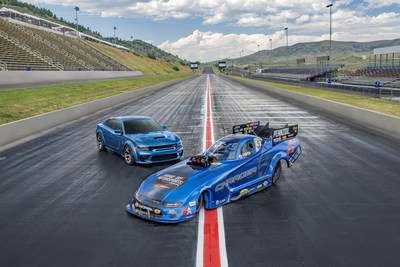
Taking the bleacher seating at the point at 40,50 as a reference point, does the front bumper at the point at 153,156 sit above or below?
below

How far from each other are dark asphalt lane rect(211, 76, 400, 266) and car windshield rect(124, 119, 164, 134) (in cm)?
484

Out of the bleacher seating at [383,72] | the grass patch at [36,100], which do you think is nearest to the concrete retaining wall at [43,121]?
the grass patch at [36,100]

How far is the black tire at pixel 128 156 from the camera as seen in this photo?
1062 centimetres

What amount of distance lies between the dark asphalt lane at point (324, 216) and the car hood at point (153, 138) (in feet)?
12.3

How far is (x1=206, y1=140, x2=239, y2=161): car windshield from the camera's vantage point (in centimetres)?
785

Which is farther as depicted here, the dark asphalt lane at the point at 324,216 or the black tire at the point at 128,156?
the black tire at the point at 128,156

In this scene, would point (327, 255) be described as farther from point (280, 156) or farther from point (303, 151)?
point (303, 151)

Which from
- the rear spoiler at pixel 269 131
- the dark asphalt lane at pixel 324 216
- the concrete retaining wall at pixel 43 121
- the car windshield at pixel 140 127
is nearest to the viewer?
the dark asphalt lane at pixel 324 216

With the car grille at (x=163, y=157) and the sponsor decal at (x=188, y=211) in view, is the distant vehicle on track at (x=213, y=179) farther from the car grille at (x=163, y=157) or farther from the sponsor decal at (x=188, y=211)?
the car grille at (x=163, y=157)

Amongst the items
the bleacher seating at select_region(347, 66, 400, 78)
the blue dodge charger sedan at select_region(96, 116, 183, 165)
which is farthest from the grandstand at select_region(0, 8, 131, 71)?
the bleacher seating at select_region(347, 66, 400, 78)

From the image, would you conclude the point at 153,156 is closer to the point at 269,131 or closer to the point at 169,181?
the point at 169,181

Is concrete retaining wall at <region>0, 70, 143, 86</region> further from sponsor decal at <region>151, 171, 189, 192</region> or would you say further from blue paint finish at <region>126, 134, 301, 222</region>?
blue paint finish at <region>126, 134, 301, 222</region>

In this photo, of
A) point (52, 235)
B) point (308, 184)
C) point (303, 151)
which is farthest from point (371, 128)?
point (52, 235)

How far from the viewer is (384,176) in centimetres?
951
